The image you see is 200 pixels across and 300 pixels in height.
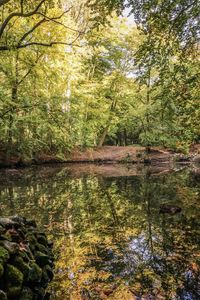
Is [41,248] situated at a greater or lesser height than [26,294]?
greater

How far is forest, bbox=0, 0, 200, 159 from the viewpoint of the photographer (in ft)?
25.6

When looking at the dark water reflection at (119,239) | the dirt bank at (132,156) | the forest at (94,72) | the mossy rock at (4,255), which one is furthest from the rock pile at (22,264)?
the dirt bank at (132,156)

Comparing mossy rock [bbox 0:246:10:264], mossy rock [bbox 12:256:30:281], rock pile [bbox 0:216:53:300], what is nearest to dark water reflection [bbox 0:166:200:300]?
rock pile [bbox 0:216:53:300]

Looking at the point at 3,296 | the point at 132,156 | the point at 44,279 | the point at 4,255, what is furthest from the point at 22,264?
the point at 132,156

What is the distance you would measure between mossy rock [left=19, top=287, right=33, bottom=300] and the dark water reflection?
0.45 m

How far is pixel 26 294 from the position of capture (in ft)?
13.3

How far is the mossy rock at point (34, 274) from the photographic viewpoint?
4.34 metres

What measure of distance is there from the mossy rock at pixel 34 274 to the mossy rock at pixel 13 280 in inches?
11.2

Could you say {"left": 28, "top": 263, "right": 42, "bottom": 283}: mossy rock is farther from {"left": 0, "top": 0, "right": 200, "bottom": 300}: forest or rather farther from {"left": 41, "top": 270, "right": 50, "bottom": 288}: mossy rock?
{"left": 41, "top": 270, "right": 50, "bottom": 288}: mossy rock

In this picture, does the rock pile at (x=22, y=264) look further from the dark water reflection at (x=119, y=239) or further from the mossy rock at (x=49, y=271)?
the dark water reflection at (x=119, y=239)

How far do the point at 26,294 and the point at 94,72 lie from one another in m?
34.8

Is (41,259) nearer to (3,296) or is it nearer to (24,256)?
(24,256)

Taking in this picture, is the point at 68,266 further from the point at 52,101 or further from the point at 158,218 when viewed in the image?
the point at 52,101

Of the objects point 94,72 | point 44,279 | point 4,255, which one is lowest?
point 44,279
